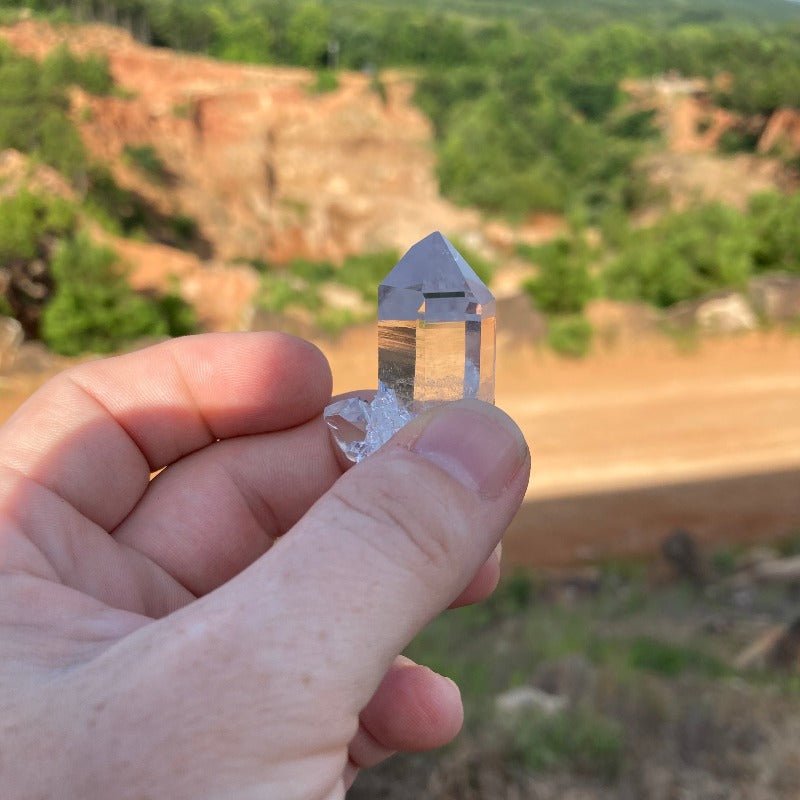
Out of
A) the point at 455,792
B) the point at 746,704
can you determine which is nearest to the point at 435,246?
the point at 455,792


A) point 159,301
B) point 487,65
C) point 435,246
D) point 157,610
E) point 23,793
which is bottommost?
point 159,301

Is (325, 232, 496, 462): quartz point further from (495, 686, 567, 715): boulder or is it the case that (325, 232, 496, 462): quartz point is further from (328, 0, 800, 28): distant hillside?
(328, 0, 800, 28): distant hillside

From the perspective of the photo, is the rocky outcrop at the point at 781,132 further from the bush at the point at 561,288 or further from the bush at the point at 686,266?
the bush at the point at 561,288

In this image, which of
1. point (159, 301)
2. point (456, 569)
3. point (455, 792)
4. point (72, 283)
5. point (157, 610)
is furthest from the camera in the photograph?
point (159, 301)

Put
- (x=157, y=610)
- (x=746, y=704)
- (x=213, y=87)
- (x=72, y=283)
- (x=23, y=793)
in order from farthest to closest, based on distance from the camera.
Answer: (x=213, y=87) < (x=72, y=283) < (x=746, y=704) < (x=157, y=610) < (x=23, y=793)

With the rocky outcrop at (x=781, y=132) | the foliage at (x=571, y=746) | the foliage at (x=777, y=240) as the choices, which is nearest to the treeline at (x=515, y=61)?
the rocky outcrop at (x=781, y=132)

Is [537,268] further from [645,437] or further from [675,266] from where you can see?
[645,437]

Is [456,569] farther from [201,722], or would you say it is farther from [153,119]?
[153,119]

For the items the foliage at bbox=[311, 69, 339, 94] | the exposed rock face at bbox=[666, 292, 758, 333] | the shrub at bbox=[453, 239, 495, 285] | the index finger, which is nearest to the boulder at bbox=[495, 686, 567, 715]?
the index finger
